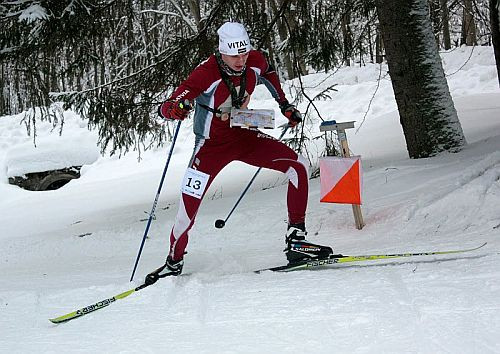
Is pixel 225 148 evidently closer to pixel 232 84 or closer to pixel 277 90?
pixel 232 84

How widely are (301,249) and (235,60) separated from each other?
1.45 meters

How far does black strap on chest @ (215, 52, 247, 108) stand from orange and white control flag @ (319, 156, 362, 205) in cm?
104

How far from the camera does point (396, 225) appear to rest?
17.2 ft

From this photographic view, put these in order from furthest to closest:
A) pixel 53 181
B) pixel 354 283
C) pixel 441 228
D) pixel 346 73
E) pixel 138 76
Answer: pixel 346 73 → pixel 53 181 → pixel 138 76 → pixel 441 228 → pixel 354 283

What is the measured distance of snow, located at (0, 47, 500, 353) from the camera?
2920 mm

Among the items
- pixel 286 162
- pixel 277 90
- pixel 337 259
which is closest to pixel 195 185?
pixel 286 162

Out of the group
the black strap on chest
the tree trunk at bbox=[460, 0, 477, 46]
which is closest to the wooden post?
the black strap on chest

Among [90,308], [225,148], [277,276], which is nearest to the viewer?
[90,308]

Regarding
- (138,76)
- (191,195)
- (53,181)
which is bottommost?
(53,181)

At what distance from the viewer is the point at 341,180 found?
5.16 metres

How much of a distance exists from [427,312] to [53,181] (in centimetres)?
1421

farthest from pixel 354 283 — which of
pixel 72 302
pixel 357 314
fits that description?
pixel 72 302

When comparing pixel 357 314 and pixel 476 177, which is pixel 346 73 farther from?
pixel 357 314

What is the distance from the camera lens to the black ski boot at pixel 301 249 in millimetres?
4434
